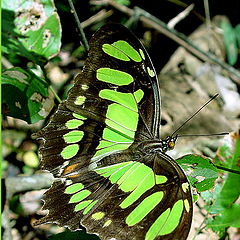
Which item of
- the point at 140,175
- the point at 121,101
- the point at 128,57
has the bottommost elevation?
the point at 140,175

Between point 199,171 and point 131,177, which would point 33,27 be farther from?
point 199,171

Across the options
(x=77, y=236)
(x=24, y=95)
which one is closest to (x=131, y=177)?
(x=77, y=236)

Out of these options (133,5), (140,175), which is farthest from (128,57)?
(133,5)

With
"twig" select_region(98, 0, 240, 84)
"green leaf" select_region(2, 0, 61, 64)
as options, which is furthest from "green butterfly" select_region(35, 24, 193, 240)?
"twig" select_region(98, 0, 240, 84)

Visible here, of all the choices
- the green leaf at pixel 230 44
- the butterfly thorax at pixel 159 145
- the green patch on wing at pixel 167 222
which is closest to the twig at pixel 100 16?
the green leaf at pixel 230 44

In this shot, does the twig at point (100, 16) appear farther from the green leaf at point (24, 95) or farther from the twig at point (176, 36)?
the green leaf at point (24, 95)

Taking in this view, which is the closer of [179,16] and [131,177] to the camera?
[131,177]

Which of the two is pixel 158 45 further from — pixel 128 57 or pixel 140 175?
pixel 140 175
